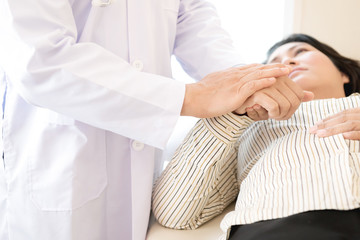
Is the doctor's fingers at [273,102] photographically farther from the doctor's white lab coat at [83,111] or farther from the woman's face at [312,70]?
the woman's face at [312,70]

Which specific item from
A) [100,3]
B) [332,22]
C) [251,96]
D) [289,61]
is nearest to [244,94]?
[251,96]

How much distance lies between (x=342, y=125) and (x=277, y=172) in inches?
9.1

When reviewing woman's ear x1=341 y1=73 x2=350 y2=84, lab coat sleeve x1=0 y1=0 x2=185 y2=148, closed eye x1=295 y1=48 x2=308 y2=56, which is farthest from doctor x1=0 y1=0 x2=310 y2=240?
woman's ear x1=341 y1=73 x2=350 y2=84

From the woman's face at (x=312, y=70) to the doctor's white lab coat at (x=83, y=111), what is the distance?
345 mm

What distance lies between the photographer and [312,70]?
4.84 ft

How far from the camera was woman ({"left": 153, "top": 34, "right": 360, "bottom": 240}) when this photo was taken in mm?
820

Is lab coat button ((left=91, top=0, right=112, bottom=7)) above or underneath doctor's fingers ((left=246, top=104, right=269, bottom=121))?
above

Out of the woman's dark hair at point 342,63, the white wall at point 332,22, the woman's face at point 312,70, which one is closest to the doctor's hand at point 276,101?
the woman's face at point 312,70

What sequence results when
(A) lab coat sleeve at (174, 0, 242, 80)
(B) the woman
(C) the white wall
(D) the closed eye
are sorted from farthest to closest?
(C) the white wall → (D) the closed eye → (A) lab coat sleeve at (174, 0, 242, 80) → (B) the woman

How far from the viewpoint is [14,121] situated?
1.06 m

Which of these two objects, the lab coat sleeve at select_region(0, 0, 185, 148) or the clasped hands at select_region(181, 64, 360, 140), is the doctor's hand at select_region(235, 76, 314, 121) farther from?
the lab coat sleeve at select_region(0, 0, 185, 148)

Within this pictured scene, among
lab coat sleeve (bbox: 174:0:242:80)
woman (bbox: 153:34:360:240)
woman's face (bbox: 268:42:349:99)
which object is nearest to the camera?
woman (bbox: 153:34:360:240)

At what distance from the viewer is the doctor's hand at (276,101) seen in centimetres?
98

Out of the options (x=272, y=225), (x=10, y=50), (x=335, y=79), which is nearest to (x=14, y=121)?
(x=10, y=50)
